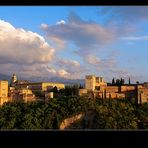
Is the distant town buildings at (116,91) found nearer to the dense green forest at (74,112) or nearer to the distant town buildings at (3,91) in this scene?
the dense green forest at (74,112)

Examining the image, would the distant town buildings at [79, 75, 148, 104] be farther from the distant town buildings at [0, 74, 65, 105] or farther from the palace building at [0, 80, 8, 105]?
the palace building at [0, 80, 8, 105]

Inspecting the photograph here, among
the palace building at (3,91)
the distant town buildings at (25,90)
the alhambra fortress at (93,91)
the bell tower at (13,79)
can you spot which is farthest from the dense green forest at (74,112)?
the bell tower at (13,79)

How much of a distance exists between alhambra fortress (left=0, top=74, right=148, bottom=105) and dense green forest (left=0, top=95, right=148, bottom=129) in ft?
4.35

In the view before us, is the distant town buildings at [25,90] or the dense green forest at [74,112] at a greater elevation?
the distant town buildings at [25,90]

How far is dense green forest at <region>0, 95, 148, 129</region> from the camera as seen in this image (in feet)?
100

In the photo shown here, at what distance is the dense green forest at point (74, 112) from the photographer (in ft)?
100

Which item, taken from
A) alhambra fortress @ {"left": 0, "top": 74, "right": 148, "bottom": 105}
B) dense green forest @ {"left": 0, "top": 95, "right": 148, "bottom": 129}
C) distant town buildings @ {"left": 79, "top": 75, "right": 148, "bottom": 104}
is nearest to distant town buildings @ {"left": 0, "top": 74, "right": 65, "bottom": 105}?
alhambra fortress @ {"left": 0, "top": 74, "right": 148, "bottom": 105}

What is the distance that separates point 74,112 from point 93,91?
5.29 m

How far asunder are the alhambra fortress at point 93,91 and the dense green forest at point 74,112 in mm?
1326

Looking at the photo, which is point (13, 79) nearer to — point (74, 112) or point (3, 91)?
point (3, 91)

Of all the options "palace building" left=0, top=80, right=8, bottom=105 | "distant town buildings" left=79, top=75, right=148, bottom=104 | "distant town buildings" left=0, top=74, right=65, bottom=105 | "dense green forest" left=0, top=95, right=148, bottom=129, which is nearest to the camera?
"dense green forest" left=0, top=95, right=148, bottom=129
